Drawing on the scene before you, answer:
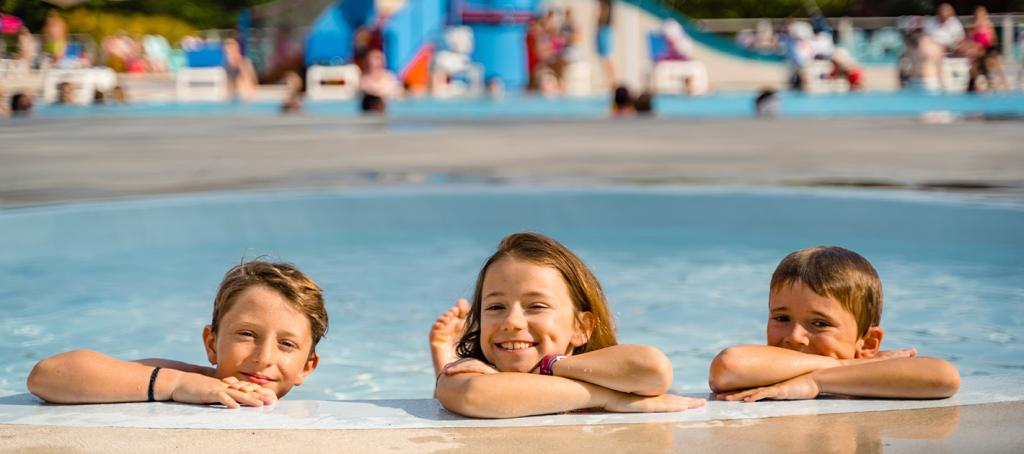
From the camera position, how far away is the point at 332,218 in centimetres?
700

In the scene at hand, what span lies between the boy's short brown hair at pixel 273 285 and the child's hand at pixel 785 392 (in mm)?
927

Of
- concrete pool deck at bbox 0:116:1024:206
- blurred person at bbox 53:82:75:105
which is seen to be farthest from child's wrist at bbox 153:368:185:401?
blurred person at bbox 53:82:75:105

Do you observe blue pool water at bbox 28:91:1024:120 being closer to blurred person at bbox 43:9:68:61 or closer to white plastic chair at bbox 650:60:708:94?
white plastic chair at bbox 650:60:708:94

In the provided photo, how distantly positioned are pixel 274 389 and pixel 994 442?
1.52m

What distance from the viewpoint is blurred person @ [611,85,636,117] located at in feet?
50.5

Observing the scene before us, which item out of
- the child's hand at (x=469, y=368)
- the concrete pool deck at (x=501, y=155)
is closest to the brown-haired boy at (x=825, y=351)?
the child's hand at (x=469, y=368)

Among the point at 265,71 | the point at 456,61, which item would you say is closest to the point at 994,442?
the point at 456,61

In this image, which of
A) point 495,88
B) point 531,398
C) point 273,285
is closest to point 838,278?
point 531,398

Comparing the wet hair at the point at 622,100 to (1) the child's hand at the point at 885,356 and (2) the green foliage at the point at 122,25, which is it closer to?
(1) the child's hand at the point at 885,356

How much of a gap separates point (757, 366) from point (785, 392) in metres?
0.08

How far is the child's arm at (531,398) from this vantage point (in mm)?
2383

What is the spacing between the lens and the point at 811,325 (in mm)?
2840

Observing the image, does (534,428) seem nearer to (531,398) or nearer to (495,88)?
(531,398)

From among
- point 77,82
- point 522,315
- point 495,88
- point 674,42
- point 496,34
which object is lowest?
point 495,88
